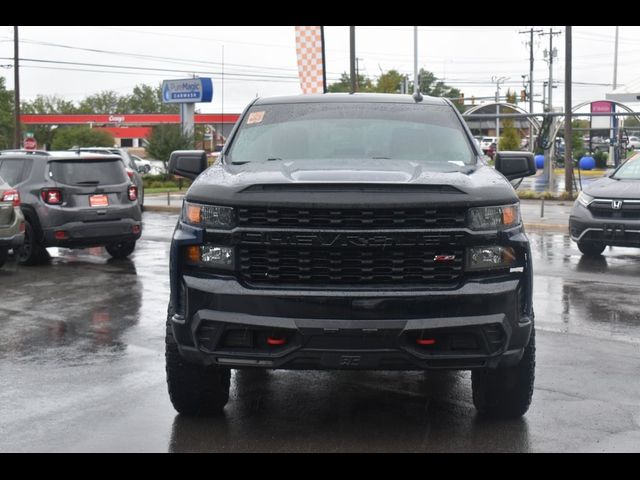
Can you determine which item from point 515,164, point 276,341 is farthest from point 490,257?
point 515,164

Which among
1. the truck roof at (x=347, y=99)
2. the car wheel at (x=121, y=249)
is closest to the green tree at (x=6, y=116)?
the car wheel at (x=121, y=249)

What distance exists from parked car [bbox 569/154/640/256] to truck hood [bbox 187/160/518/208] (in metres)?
8.28

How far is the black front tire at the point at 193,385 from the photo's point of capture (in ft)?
19.0

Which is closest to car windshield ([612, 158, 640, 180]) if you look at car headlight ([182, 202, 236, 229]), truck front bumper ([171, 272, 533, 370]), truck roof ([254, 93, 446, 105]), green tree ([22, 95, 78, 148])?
truck roof ([254, 93, 446, 105])

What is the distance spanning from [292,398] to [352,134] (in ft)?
6.02

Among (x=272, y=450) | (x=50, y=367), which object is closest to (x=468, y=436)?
(x=272, y=450)

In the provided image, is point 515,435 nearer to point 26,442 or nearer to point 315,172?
point 315,172

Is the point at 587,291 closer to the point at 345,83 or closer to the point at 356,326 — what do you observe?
the point at 356,326

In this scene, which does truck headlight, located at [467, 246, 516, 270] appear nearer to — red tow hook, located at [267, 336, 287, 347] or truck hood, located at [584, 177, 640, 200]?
red tow hook, located at [267, 336, 287, 347]

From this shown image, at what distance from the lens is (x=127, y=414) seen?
612 centimetres

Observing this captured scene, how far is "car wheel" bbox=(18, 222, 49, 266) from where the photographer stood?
46.1 ft

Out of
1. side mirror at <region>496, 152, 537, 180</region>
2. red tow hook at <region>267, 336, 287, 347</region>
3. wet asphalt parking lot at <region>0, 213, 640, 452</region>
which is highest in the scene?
side mirror at <region>496, 152, 537, 180</region>

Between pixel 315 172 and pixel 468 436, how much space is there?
1.73 metres
